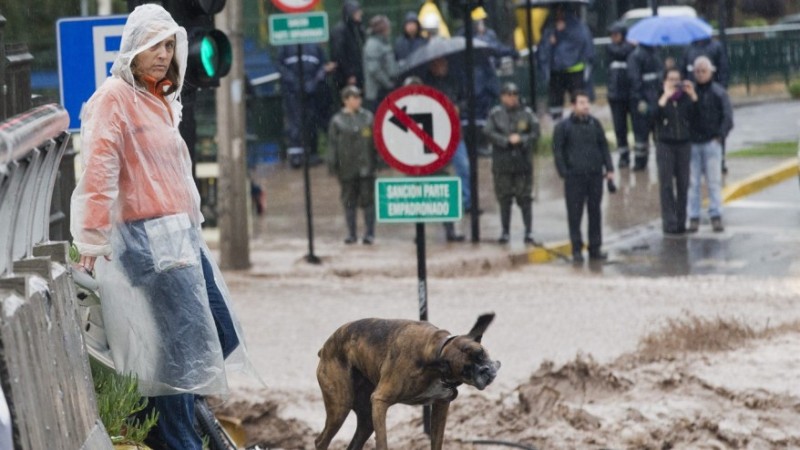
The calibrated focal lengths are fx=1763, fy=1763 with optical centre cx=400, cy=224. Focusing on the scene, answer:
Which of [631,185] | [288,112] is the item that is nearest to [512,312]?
[631,185]

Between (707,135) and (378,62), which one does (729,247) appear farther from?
(378,62)

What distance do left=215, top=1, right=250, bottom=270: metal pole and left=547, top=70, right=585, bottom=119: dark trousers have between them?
9601 millimetres

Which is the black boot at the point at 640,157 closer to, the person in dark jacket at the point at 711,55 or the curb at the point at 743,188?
the person in dark jacket at the point at 711,55

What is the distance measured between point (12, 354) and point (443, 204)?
5863mm

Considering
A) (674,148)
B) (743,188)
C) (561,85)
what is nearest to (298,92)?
(561,85)

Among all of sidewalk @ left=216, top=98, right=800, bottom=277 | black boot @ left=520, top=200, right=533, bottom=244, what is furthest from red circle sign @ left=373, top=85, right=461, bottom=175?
black boot @ left=520, top=200, right=533, bottom=244

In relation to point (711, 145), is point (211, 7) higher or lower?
higher

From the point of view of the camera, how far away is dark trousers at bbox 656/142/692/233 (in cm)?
1936

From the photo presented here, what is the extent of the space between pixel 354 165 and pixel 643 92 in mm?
6976

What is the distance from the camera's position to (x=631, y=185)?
923 inches

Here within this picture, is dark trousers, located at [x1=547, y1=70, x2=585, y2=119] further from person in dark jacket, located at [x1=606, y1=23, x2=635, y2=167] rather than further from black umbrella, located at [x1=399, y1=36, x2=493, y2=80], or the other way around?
black umbrella, located at [x1=399, y1=36, x2=493, y2=80]

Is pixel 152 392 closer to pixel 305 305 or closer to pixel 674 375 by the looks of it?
pixel 674 375

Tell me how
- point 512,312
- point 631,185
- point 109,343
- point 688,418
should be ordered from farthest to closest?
point 631,185
point 512,312
point 688,418
point 109,343

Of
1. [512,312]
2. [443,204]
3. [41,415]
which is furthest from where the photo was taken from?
[512,312]
